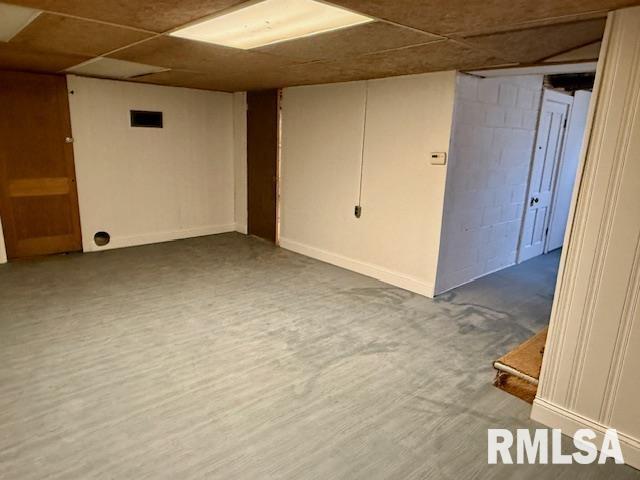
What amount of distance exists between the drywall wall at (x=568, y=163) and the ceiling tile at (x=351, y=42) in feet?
12.8

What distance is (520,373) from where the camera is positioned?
263 centimetres

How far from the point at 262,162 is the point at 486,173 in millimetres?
3154

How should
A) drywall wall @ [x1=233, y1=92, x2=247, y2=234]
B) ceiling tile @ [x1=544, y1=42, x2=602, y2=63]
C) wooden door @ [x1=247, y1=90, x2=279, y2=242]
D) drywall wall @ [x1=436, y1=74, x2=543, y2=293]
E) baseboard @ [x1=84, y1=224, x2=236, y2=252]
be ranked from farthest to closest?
drywall wall @ [x1=233, y1=92, x2=247, y2=234]
wooden door @ [x1=247, y1=90, x2=279, y2=242]
baseboard @ [x1=84, y1=224, x2=236, y2=252]
drywall wall @ [x1=436, y1=74, x2=543, y2=293]
ceiling tile @ [x1=544, y1=42, x2=602, y2=63]

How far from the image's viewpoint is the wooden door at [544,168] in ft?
A: 16.8

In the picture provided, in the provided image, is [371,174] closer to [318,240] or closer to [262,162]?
[318,240]

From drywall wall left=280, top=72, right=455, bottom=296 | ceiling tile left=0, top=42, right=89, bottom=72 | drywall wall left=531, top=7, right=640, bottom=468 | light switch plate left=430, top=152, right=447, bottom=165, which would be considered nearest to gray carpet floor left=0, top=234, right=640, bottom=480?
drywall wall left=531, top=7, right=640, bottom=468

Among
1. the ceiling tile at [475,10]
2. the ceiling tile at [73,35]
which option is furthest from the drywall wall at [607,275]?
the ceiling tile at [73,35]

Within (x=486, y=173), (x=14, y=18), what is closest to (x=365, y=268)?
(x=486, y=173)

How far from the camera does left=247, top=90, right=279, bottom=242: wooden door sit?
587cm

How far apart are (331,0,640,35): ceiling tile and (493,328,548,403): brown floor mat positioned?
6.68 ft

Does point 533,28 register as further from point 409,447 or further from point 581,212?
point 409,447

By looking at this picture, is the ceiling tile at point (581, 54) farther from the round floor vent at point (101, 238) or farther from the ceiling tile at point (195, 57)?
the round floor vent at point (101, 238)

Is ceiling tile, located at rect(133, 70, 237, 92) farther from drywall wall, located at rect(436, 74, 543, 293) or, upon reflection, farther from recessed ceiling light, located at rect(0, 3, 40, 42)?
drywall wall, located at rect(436, 74, 543, 293)

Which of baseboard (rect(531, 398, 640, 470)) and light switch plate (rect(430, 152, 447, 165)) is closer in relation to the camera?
baseboard (rect(531, 398, 640, 470))
